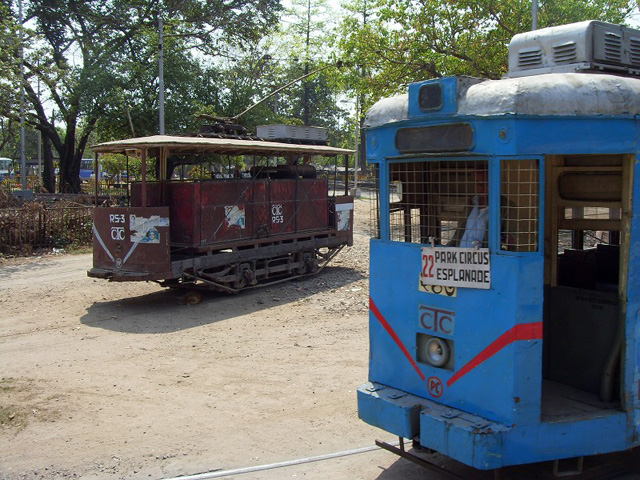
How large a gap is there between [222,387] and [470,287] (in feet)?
14.2

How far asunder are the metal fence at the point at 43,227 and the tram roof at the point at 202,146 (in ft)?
22.1

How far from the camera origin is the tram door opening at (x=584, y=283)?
15.6ft

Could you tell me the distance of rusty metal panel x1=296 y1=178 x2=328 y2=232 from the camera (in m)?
15.5

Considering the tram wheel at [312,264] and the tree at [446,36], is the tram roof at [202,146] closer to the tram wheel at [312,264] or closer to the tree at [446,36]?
the tram wheel at [312,264]

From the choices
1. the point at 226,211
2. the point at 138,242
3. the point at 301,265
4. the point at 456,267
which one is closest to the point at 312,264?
the point at 301,265

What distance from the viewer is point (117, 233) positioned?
1223 centimetres

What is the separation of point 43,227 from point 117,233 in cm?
808

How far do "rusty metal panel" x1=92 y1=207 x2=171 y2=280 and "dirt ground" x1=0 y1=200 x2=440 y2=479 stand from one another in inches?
30.7

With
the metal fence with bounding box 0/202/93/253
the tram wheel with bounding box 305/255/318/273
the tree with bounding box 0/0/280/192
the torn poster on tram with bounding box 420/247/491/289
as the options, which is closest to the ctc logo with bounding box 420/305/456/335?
the torn poster on tram with bounding box 420/247/491/289

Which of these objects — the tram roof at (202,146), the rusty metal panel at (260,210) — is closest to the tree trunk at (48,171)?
the tram roof at (202,146)

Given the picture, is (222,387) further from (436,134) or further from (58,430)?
(436,134)

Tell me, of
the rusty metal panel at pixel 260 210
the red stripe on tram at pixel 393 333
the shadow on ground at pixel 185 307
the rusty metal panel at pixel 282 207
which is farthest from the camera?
the rusty metal panel at pixel 282 207

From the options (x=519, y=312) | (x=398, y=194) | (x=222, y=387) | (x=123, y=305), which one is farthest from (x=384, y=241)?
(x=123, y=305)

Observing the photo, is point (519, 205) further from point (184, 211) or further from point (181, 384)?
point (184, 211)
